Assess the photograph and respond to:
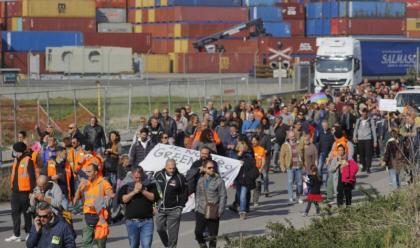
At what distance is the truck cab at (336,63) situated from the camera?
5349 cm

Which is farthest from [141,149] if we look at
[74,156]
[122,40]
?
[122,40]

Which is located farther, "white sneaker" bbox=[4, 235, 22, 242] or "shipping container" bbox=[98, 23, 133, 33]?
"shipping container" bbox=[98, 23, 133, 33]

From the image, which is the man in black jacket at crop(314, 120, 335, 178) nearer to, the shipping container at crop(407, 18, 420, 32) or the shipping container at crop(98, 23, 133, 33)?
the shipping container at crop(98, 23, 133, 33)

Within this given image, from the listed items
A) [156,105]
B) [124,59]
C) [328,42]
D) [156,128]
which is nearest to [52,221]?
[156,128]

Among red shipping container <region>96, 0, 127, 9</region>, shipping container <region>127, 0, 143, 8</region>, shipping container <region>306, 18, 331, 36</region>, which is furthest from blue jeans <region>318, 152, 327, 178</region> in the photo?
red shipping container <region>96, 0, 127, 9</region>

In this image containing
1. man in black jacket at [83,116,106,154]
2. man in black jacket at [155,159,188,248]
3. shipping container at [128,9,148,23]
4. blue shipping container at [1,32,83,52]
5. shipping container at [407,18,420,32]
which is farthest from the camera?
shipping container at [407,18,420,32]

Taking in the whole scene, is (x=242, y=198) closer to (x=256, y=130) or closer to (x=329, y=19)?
(x=256, y=130)

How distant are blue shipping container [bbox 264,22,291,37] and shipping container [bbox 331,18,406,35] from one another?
4.19 meters

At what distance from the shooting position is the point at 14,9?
92188 mm

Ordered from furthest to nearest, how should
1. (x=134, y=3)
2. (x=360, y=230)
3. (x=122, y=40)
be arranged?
(x=134, y=3)
(x=122, y=40)
(x=360, y=230)

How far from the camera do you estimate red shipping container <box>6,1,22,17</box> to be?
90.9 metres

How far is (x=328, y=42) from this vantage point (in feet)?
176

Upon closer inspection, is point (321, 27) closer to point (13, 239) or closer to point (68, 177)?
point (68, 177)

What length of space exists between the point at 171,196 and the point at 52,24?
77401 millimetres
